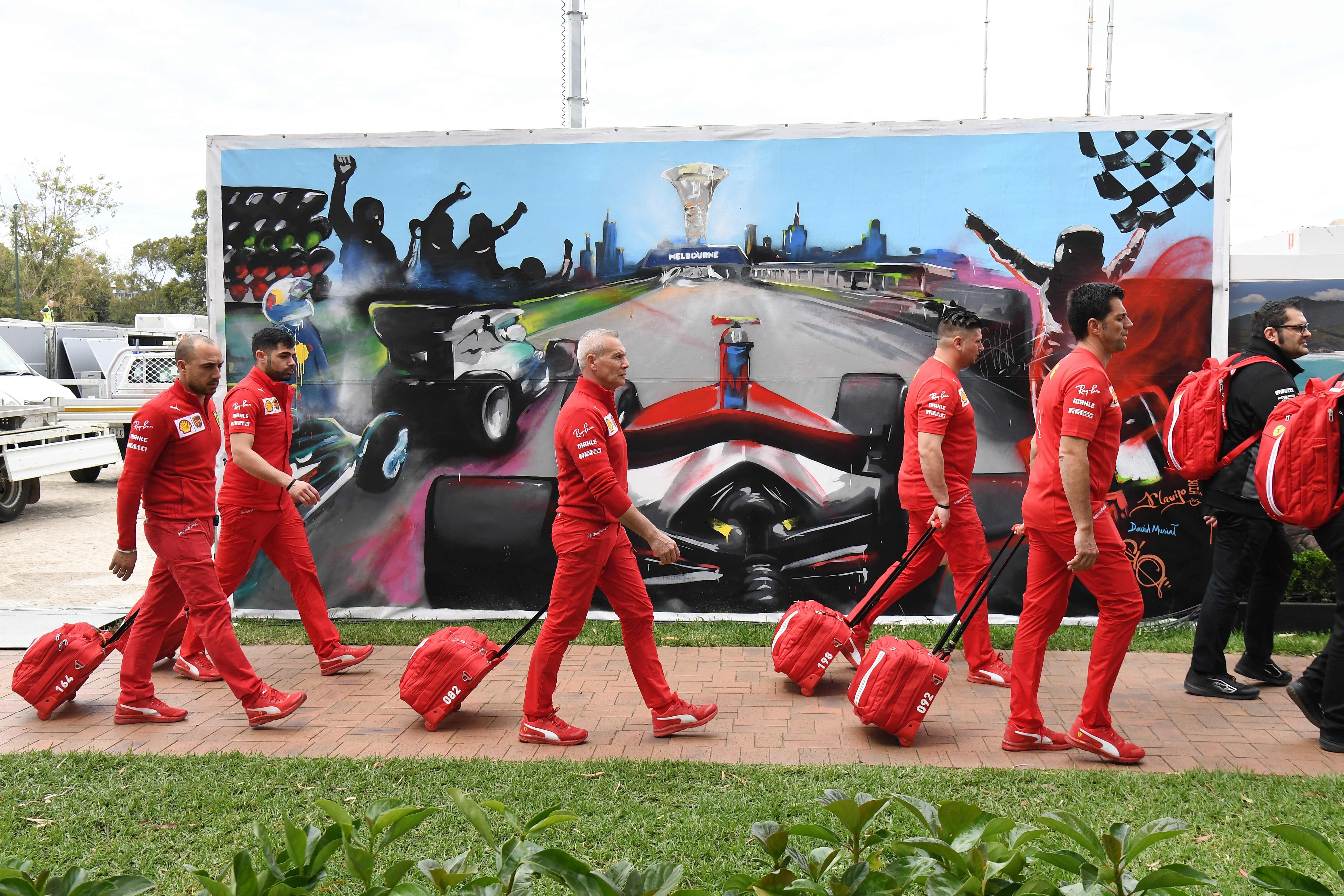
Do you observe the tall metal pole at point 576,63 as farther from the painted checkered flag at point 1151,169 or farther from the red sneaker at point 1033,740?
the red sneaker at point 1033,740

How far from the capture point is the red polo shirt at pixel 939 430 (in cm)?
532

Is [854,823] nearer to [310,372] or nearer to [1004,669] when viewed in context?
[1004,669]

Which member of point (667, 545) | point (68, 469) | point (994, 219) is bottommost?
point (68, 469)

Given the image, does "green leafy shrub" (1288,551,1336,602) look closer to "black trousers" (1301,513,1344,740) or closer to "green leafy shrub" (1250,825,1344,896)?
"black trousers" (1301,513,1344,740)

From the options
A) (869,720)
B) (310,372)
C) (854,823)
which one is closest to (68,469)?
(310,372)

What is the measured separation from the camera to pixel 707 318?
22.8 ft

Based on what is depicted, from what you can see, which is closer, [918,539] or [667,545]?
[667,545]

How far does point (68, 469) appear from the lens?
46.2ft

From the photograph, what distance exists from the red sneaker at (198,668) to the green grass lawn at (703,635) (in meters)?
0.73

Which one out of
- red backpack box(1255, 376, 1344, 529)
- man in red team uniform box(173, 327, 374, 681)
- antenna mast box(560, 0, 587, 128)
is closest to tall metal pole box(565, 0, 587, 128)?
antenna mast box(560, 0, 587, 128)

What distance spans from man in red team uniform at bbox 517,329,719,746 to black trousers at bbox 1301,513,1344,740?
2854 millimetres

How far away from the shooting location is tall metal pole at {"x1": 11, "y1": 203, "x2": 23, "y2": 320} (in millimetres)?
41391

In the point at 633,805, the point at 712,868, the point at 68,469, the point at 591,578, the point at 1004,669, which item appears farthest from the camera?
the point at 68,469

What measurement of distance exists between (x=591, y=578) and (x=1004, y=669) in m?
2.58
